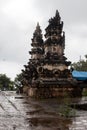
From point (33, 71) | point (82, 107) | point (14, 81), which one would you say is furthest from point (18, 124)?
point (14, 81)

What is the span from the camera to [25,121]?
14281 millimetres

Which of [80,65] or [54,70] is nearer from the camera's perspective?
[54,70]

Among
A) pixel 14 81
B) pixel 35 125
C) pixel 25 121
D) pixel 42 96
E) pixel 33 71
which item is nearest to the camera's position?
pixel 35 125

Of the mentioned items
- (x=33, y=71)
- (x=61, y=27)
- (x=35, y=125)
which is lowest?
(x=35, y=125)

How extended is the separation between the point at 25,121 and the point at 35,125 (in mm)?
1090

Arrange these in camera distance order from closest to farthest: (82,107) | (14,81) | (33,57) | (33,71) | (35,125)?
(35,125), (82,107), (33,71), (33,57), (14,81)

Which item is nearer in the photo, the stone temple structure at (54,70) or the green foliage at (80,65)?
the stone temple structure at (54,70)

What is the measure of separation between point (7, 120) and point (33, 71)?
20.8 meters

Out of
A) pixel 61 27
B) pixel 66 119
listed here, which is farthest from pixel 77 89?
pixel 66 119

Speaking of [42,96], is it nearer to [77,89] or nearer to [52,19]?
[77,89]

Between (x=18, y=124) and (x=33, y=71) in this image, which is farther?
→ (x=33, y=71)

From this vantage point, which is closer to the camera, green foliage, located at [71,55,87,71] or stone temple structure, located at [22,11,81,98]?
stone temple structure, located at [22,11,81,98]

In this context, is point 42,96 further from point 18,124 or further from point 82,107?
point 18,124

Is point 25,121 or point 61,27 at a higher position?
point 61,27
